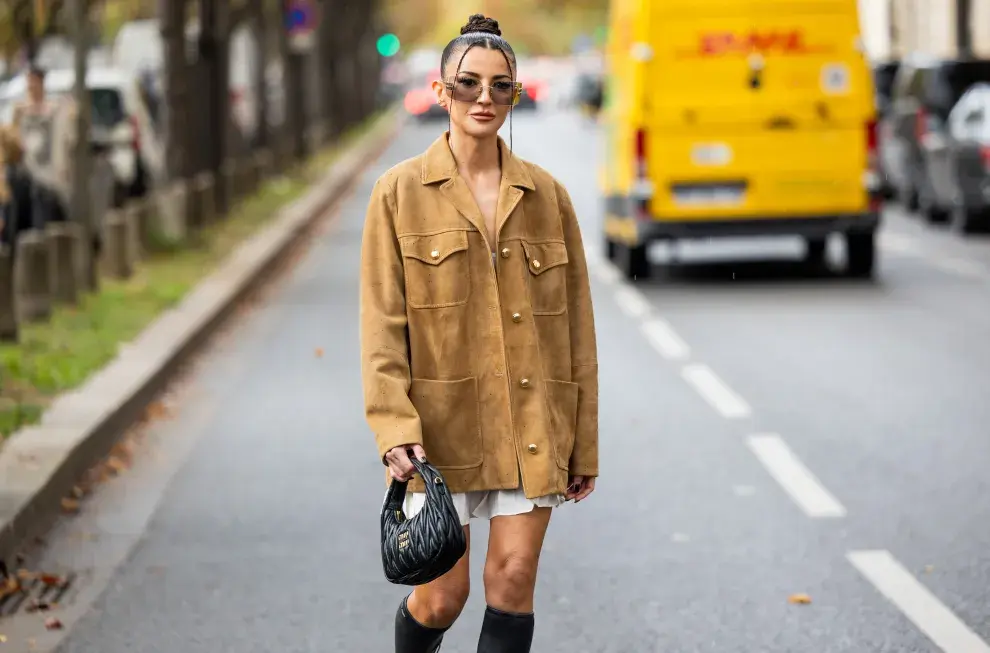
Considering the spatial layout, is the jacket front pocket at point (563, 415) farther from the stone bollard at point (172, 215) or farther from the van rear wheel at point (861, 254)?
the stone bollard at point (172, 215)

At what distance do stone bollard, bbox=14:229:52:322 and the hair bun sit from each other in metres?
9.41

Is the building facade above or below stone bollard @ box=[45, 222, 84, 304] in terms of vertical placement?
above

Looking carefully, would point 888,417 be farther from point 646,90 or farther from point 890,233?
point 890,233

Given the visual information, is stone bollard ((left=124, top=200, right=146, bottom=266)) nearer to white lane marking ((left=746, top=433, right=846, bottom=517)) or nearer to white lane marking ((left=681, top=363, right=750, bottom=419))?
white lane marking ((left=681, top=363, right=750, bottom=419))

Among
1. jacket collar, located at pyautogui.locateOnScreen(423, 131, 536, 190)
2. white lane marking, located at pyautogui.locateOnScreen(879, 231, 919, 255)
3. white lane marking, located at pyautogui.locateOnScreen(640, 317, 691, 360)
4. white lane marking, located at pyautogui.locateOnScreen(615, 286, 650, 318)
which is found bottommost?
white lane marking, located at pyautogui.locateOnScreen(879, 231, 919, 255)

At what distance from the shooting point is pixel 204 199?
21531mm

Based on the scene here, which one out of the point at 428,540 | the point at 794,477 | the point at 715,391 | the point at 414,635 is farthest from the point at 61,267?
the point at 428,540

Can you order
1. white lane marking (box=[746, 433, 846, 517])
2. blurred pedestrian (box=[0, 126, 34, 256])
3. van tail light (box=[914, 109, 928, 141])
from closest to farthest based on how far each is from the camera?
white lane marking (box=[746, 433, 846, 517]) → blurred pedestrian (box=[0, 126, 34, 256]) → van tail light (box=[914, 109, 928, 141])

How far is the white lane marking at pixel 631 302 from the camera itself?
15000 millimetres

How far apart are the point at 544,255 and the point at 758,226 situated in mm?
12261

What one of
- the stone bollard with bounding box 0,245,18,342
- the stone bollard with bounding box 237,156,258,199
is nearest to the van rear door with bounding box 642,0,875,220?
the stone bollard with bounding box 0,245,18,342

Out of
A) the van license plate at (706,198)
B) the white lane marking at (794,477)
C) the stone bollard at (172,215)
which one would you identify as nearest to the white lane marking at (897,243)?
the van license plate at (706,198)

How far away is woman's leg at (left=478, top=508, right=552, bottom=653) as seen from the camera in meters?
4.39

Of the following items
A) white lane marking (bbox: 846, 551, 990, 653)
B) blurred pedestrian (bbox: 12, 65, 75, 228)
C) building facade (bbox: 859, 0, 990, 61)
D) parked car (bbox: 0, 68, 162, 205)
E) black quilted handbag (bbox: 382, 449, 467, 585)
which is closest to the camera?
black quilted handbag (bbox: 382, 449, 467, 585)
